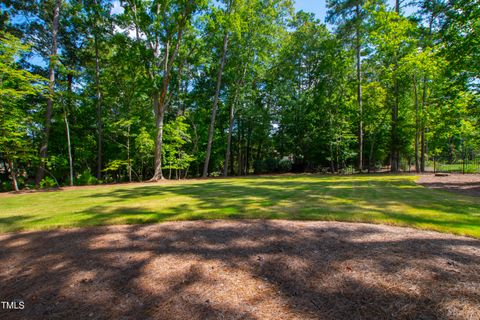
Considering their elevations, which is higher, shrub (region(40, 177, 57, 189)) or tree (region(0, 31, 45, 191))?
tree (region(0, 31, 45, 191))

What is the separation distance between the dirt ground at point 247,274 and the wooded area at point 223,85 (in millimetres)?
10030

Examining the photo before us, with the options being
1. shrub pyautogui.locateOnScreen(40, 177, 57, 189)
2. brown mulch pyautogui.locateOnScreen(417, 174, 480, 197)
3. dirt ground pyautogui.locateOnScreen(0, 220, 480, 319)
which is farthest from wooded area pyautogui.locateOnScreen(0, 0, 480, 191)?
dirt ground pyautogui.locateOnScreen(0, 220, 480, 319)

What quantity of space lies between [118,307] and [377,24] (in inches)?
859

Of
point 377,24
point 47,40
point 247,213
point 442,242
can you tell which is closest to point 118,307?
point 247,213

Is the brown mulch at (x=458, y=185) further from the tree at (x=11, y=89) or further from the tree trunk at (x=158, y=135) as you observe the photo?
the tree at (x=11, y=89)

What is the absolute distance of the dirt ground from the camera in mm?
1710

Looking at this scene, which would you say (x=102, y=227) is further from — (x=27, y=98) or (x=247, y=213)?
(x=27, y=98)

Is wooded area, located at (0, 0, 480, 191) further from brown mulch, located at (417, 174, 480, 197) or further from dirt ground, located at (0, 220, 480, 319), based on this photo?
dirt ground, located at (0, 220, 480, 319)

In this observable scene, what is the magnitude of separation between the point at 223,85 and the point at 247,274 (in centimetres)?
2429

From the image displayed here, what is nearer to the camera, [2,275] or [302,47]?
[2,275]

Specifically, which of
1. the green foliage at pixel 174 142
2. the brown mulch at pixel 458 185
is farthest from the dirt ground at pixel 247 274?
the green foliage at pixel 174 142

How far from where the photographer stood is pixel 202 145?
22.8 metres

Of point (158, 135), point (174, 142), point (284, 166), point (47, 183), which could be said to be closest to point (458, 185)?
point (158, 135)

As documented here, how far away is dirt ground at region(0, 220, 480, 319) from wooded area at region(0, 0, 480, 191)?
1003cm
